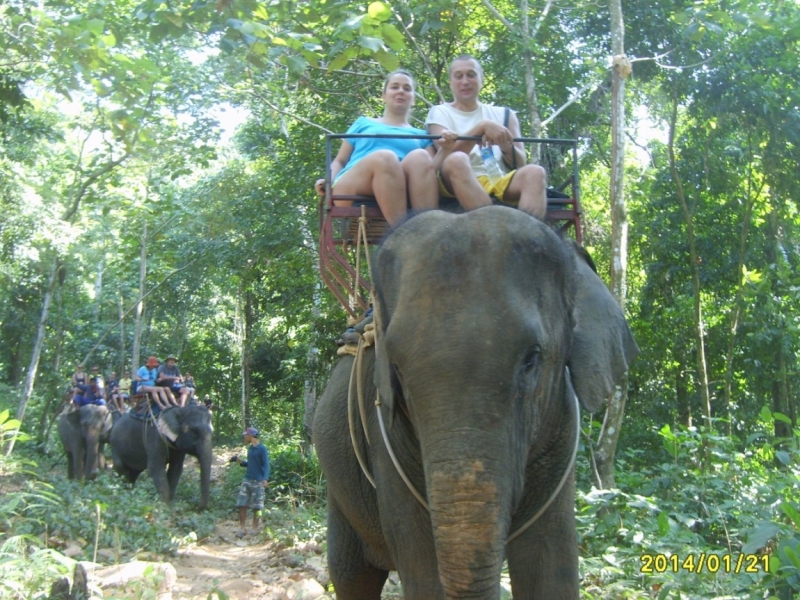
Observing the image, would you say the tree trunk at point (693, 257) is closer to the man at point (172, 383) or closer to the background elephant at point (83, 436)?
the man at point (172, 383)

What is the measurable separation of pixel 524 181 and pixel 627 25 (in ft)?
31.5

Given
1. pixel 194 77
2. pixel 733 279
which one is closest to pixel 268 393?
pixel 194 77

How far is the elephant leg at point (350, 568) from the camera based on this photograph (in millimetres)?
4215

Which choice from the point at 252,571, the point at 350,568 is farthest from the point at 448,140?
the point at 252,571

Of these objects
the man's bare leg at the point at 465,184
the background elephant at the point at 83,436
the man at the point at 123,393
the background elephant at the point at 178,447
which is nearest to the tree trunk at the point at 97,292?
the man at the point at 123,393

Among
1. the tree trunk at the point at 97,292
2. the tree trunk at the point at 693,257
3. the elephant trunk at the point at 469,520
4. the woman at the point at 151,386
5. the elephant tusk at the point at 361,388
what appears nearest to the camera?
the elephant trunk at the point at 469,520

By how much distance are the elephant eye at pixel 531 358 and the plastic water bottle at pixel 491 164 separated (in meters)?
1.29

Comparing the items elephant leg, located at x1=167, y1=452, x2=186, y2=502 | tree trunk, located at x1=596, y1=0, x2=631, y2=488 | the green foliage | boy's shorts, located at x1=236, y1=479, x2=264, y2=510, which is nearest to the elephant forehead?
the green foliage

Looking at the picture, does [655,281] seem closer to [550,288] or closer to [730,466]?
[730,466]

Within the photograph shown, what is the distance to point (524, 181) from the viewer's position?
3354 millimetres

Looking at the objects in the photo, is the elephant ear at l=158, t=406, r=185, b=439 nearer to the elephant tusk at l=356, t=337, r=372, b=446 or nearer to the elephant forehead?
the elephant tusk at l=356, t=337, r=372, b=446

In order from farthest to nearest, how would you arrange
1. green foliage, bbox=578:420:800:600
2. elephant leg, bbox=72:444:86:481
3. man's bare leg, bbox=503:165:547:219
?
elephant leg, bbox=72:444:86:481 < green foliage, bbox=578:420:800:600 < man's bare leg, bbox=503:165:547:219
